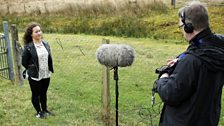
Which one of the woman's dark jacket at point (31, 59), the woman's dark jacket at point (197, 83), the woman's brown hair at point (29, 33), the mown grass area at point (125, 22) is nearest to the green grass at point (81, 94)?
the woman's dark jacket at point (31, 59)

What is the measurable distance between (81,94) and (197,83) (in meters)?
4.58

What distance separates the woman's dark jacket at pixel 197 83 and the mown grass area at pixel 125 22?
1278 cm

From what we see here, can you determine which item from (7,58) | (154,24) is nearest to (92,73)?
(7,58)

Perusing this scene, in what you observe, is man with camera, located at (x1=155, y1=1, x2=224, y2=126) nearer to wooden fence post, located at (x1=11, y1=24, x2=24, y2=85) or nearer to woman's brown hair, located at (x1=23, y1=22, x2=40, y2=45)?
woman's brown hair, located at (x1=23, y1=22, x2=40, y2=45)

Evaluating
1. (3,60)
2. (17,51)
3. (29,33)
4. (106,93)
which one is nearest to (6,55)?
(3,60)

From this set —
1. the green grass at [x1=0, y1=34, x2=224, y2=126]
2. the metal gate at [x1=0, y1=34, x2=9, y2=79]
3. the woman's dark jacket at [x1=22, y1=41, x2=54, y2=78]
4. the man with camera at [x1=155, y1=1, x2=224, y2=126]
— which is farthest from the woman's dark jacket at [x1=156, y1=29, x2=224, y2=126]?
the metal gate at [x1=0, y1=34, x2=9, y2=79]

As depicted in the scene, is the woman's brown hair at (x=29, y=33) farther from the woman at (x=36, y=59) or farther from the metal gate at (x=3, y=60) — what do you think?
the metal gate at (x=3, y=60)

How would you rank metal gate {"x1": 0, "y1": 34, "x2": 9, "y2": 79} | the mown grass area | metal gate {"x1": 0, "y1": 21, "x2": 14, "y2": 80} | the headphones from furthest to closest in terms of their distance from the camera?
the mown grass area, metal gate {"x1": 0, "y1": 34, "x2": 9, "y2": 79}, metal gate {"x1": 0, "y1": 21, "x2": 14, "y2": 80}, the headphones

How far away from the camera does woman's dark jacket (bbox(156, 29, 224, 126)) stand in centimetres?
275

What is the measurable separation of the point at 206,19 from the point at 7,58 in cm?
595

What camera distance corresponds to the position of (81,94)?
23.6ft

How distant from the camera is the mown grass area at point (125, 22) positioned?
1644 cm

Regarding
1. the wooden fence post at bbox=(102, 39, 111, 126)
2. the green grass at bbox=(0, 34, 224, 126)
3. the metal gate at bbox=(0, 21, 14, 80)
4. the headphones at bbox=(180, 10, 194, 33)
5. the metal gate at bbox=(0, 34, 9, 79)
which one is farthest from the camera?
the metal gate at bbox=(0, 34, 9, 79)

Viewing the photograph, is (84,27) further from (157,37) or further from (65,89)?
(65,89)
